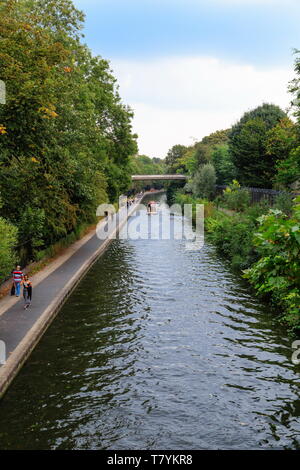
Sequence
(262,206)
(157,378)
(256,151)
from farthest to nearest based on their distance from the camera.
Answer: (256,151)
(262,206)
(157,378)

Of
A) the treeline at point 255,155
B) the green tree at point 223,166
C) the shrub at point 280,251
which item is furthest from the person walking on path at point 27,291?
the green tree at point 223,166

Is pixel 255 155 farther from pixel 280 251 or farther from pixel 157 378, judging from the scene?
pixel 280 251

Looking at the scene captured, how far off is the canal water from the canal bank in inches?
15.4

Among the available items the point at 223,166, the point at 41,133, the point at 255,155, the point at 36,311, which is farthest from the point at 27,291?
the point at 223,166

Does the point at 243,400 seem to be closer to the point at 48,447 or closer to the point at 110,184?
the point at 48,447

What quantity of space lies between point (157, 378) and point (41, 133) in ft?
36.5

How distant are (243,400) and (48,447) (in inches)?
198

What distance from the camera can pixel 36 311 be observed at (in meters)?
16.8

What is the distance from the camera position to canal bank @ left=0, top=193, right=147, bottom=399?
41.7 feet

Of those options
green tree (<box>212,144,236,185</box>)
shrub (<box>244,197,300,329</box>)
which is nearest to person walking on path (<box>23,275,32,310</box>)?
shrub (<box>244,197,300,329</box>)

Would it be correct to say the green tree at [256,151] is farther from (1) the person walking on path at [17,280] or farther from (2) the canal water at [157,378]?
(1) the person walking on path at [17,280]

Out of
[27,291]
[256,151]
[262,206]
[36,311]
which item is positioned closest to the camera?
[36,311]

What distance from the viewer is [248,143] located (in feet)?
171
